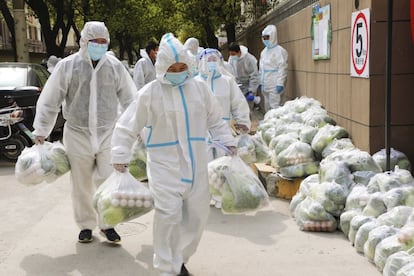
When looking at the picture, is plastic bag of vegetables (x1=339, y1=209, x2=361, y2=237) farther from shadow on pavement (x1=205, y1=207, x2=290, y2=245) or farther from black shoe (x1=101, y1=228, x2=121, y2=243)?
black shoe (x1=101, y1=228, x2=121, y2=243)

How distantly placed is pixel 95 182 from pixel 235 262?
1.45 meters

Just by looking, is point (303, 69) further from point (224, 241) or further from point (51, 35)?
point (51, 35)

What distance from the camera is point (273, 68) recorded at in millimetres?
10641

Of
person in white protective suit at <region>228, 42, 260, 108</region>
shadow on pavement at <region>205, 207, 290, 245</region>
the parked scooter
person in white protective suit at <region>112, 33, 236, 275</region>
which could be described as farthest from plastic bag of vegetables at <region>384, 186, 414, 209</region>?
person in white protective suit at <region>228, 42, 260, 108</region>

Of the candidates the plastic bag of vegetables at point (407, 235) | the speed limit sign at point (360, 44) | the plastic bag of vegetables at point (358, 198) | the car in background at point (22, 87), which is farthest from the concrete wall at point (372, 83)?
the car in background at point (22, 87)

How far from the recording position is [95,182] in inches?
200

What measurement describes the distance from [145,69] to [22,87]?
206 centimetres

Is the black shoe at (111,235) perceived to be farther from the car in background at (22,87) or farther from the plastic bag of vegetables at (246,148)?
the car in background at (22,87)

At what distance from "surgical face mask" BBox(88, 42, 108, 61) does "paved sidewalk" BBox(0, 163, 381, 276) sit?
1665 mm

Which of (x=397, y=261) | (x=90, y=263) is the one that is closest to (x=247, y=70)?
(x=90, y=263)

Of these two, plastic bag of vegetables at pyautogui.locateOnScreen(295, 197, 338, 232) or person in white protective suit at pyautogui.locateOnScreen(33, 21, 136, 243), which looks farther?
plastic bag of vegetables at pyautogui.locateOnScreen(295, 197, 338, 232)

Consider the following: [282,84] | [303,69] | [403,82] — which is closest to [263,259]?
[403,82]

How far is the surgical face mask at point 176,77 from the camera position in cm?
394

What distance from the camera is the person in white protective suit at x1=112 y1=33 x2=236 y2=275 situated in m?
3.91
